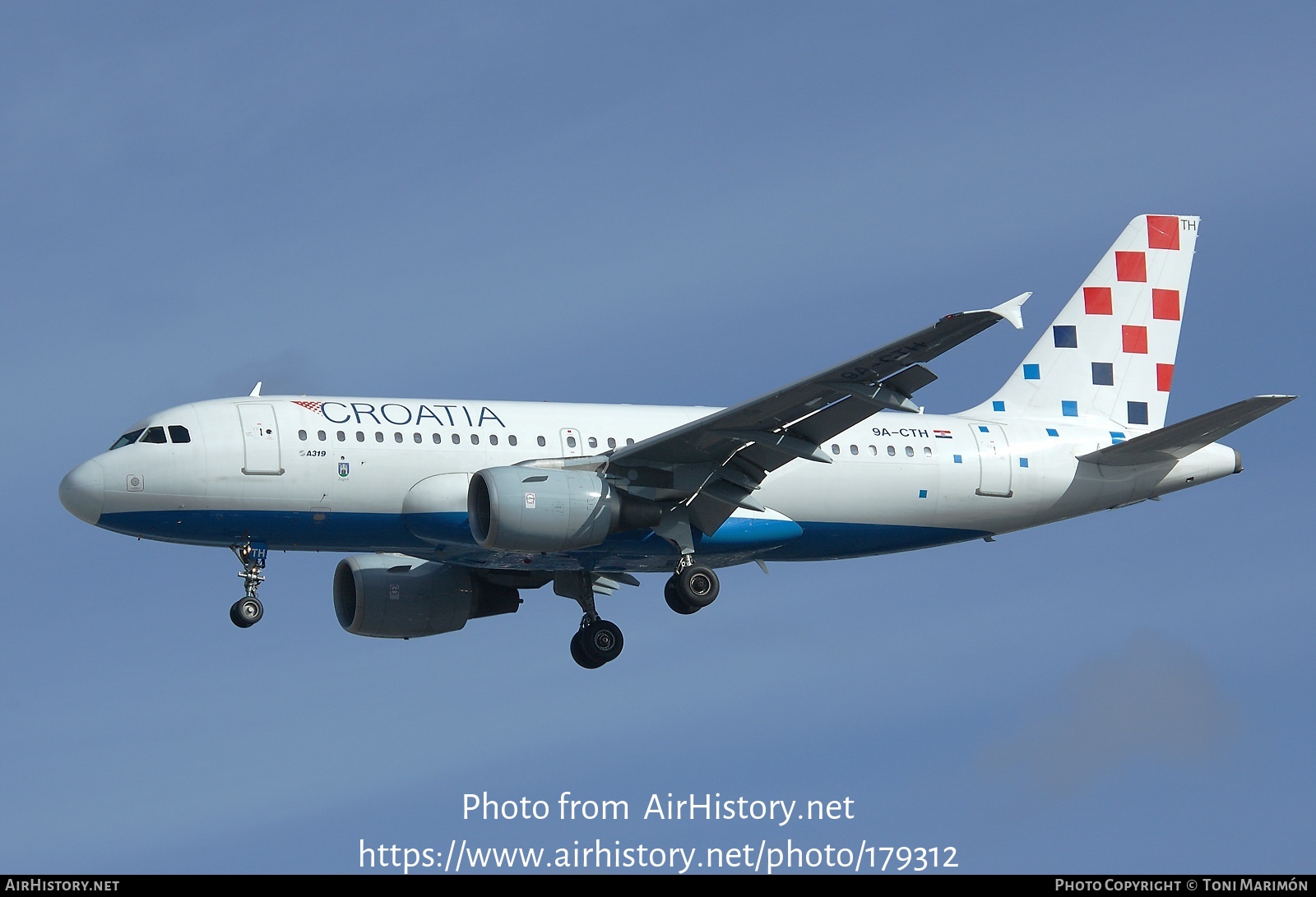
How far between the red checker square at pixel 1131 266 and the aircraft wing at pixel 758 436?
11143 millimetres

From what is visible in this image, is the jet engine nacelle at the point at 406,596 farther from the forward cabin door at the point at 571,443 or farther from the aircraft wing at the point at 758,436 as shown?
the aircraft wing at the point at 758,436

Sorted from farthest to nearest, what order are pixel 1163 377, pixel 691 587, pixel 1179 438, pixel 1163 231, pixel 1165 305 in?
pixel 1163 231, pixel 1165 305, pixel 1163 377, pixel 1179 438, pixel 691 587

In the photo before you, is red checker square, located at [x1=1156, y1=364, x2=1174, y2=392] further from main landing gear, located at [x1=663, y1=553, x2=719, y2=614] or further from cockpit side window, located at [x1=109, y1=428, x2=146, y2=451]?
cockpit side window, located at [x1=109, y1=428, x2=146, y2=451]

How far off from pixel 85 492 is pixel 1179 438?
2368 cm

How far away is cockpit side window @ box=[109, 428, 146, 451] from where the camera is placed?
40.6 m

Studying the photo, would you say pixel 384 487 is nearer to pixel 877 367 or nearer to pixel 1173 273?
pixel 877 367

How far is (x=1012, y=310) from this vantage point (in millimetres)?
33156

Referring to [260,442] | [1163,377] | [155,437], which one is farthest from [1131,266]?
[155,437]

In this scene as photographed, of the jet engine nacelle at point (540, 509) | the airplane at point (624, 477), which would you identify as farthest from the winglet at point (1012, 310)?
the jet engine nacelle at point (540, 509)

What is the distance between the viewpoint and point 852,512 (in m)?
43.6

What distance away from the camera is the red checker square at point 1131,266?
49.3 metres

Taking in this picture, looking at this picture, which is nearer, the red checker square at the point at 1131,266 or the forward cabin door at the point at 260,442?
the forward cabin door at the point at 260,442

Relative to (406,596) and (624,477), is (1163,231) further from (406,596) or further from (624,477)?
(406,596)

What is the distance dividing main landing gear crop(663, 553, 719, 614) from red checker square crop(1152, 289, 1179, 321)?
577 inches
